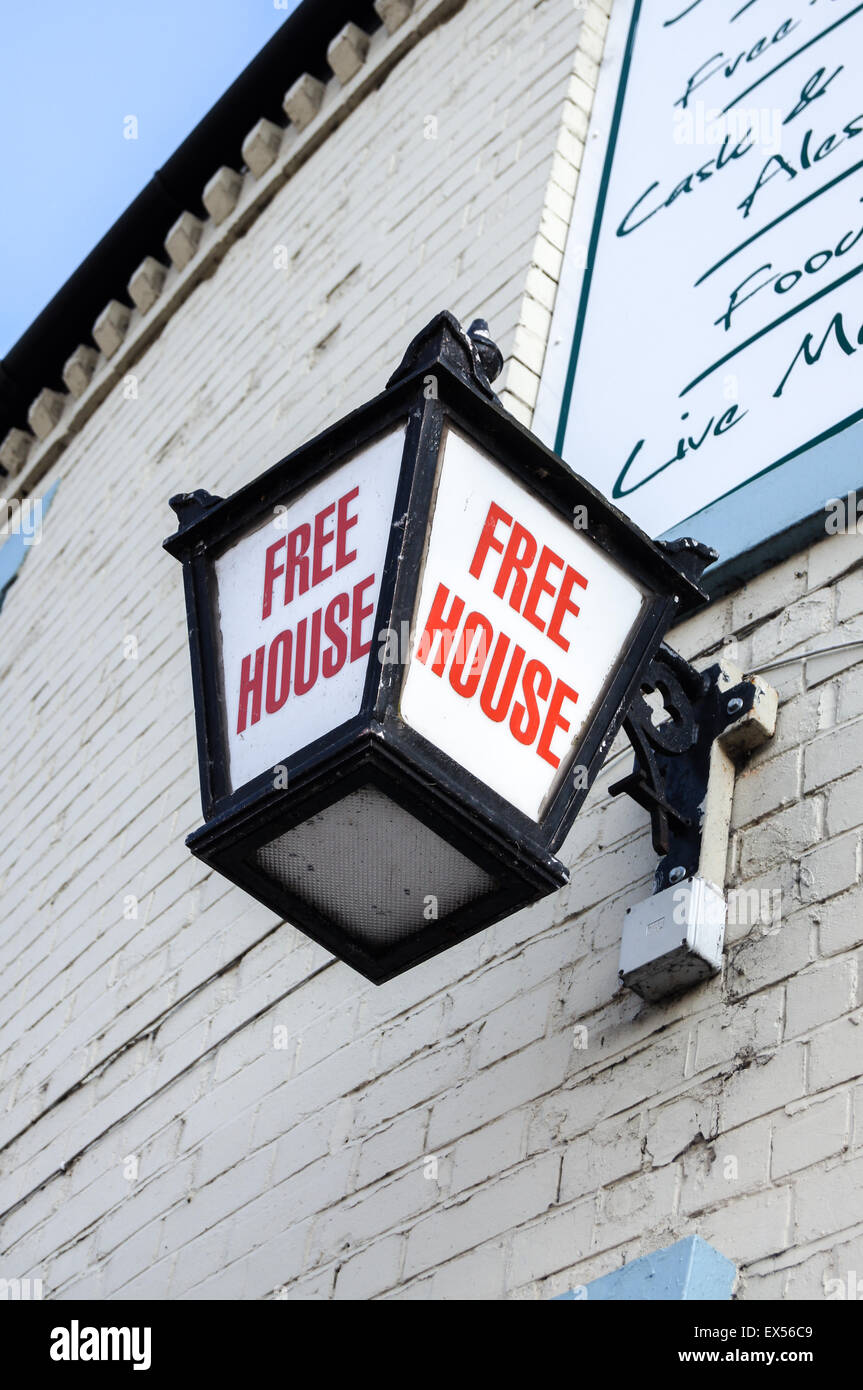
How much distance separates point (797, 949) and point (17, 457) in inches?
252

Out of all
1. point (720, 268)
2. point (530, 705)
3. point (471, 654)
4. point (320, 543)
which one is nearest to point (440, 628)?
point (471, 654)

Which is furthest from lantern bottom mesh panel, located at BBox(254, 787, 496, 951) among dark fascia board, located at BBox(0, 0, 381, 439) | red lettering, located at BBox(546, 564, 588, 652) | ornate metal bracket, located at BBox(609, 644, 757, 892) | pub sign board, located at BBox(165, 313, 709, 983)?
dark fascia board, located at BBox(0, 0, 381, 439)

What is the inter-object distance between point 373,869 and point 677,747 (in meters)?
0.73

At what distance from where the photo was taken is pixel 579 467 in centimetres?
390

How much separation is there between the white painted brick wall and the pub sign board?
445mm

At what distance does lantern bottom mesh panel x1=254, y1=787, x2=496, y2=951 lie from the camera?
2.39m

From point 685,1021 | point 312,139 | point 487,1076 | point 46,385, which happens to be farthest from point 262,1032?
point 46,385

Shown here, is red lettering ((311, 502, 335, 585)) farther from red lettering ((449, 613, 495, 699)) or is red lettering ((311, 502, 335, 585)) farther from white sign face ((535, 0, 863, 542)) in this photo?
white sign face ((535, 0, 863, 542))

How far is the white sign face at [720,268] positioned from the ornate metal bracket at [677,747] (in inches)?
15.7

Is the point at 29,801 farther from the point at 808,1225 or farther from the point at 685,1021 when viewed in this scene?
the point at 808,1225

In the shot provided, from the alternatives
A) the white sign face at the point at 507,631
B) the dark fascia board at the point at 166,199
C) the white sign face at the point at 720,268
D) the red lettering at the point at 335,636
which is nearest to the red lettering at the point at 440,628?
the white sign face at the point at 507,631

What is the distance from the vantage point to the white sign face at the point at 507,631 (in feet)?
7.79

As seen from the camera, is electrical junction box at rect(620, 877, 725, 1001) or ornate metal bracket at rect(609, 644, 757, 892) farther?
ornate metal bracket at rect(609, 644, 757, 892)

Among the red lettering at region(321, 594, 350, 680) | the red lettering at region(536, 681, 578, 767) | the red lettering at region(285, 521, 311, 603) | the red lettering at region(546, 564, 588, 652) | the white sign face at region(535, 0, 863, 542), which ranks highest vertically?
the white sign face at region(535, 0, 863, 542)
